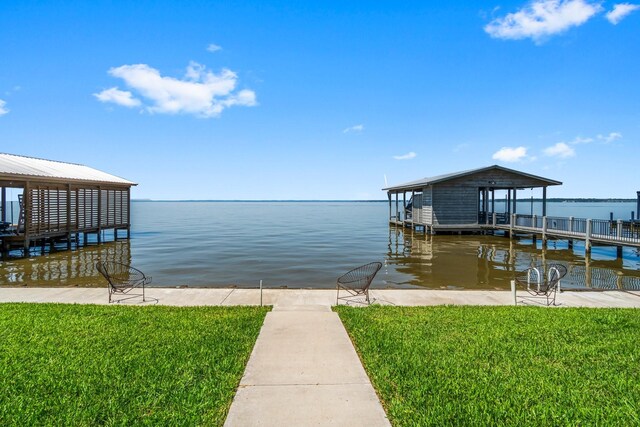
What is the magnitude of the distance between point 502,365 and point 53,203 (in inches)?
1062

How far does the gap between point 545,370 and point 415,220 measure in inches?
1218

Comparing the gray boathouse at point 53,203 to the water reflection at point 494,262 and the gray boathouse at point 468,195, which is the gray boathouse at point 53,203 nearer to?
the water reflection at point 494,262

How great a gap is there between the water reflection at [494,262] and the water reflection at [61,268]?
40.7 feet

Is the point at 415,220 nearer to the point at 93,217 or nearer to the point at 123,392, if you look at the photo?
the point at 93,217

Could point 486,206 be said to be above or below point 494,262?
above

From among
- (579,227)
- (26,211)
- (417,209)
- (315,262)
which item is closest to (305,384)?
(315,262)

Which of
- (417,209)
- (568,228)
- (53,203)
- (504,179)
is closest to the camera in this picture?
(53,203)

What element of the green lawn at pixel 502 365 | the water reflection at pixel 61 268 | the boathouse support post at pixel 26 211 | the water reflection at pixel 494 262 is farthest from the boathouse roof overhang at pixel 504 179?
the boathouse support post at pixel 26 211

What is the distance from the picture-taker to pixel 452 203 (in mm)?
30938

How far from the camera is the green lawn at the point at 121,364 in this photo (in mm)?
4020

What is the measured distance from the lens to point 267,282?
14.4 meters

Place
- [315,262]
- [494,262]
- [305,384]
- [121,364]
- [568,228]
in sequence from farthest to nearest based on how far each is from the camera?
1. [568,228]
2. [494,262]
3. [315,262]
4. [121,364]
5. [305,384]

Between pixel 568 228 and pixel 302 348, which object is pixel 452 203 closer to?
pixel 568 228

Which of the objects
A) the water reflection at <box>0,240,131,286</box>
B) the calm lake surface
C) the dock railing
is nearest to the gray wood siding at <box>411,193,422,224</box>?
the calm lake surface
